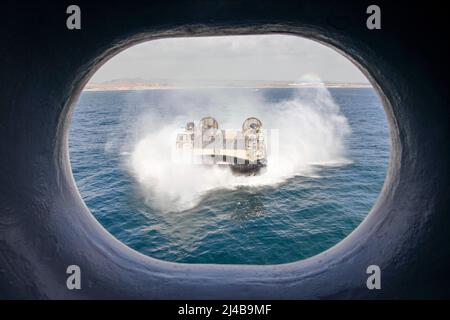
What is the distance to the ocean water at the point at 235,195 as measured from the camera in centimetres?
2262

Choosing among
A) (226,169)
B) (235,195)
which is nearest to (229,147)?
(226,169)

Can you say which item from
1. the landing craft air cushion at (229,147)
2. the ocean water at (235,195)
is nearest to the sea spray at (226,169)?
the ocean water at (235,195)

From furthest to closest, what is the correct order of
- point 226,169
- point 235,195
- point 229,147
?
point 229,147, point 226,169, point 235,195

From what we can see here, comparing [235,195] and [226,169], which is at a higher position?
[226,169]

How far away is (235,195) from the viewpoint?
31688 millimetres

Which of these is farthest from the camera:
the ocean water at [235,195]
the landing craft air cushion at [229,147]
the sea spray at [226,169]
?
the landing craft air cushion at [229,147]

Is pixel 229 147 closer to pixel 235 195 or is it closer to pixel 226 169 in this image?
pixel 226 169

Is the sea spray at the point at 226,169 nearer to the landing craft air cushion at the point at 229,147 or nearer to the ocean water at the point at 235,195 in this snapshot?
the ocean water at the point at 235,195

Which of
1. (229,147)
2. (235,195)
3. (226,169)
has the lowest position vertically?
(235,195)

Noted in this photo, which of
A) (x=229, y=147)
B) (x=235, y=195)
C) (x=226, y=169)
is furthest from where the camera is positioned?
(x=229, y=147)

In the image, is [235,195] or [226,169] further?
[226,169]

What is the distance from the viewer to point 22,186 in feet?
7.74

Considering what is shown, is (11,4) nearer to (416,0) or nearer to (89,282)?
(89,282)
